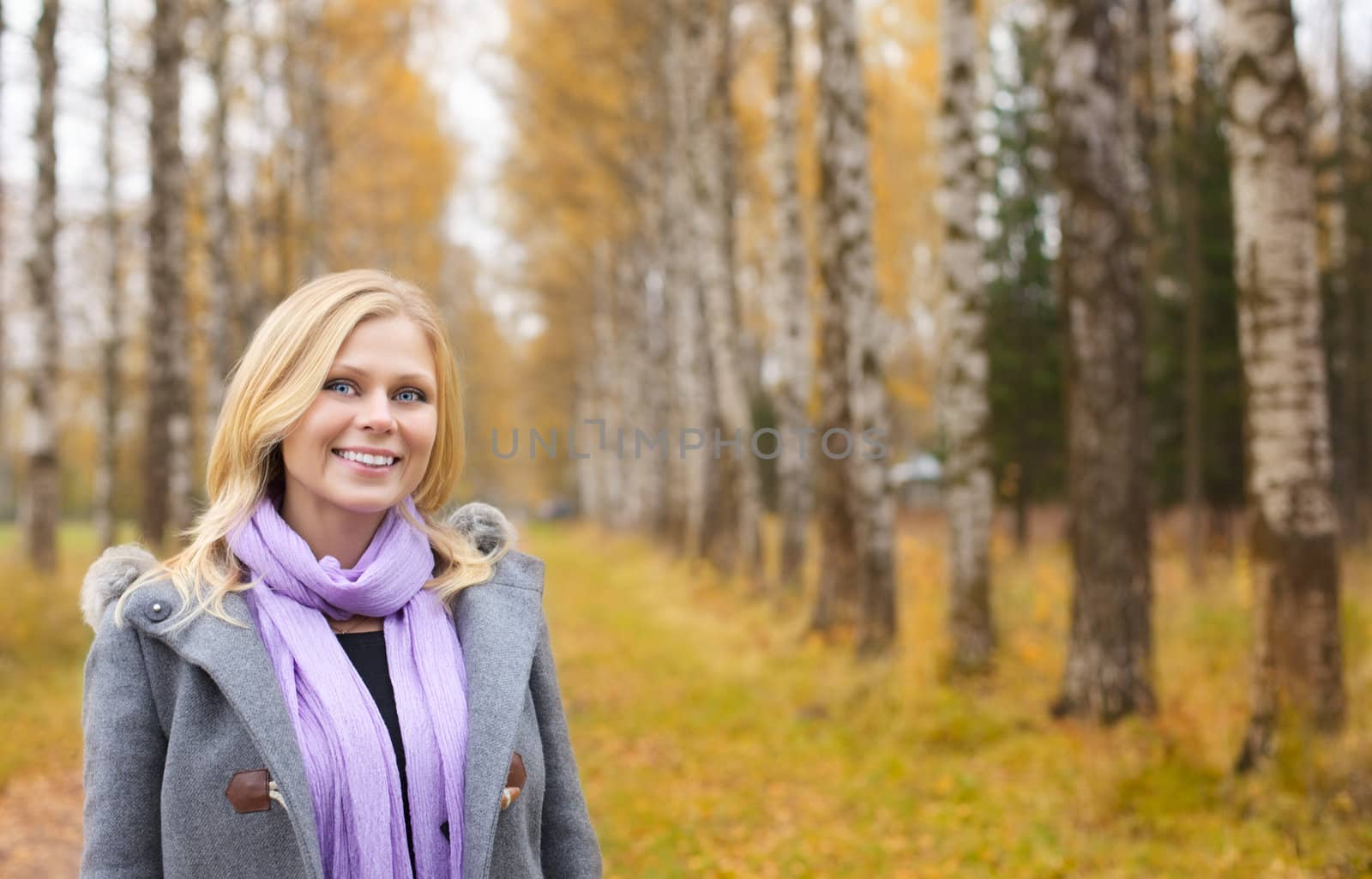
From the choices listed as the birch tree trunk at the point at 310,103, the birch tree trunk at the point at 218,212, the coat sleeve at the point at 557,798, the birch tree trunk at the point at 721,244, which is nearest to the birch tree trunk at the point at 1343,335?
the birch tree trunk at the point at 721,244

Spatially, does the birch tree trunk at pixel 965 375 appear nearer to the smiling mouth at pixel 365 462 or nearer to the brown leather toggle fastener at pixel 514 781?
the brown leather toggle fastener at pixel 514 781

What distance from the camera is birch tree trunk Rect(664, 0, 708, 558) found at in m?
16.0

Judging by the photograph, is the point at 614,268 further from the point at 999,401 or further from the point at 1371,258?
the point at 1371,258

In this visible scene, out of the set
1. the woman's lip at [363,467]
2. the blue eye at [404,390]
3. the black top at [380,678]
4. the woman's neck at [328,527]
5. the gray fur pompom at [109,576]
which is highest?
the blue eye at [404,390]

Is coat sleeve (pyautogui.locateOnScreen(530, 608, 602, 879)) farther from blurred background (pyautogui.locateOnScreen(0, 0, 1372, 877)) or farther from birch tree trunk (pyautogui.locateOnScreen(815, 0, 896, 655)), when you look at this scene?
birch tree trunk (pyautogui.locateOnScreen(815, 0, 896, 655))

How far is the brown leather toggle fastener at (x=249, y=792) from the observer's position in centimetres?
179

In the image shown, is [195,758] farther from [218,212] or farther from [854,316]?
[218,212]

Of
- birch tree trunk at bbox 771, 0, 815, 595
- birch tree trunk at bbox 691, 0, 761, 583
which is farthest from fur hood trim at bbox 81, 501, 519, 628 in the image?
birch tree trunk at bbox 691, 0, 761, 583

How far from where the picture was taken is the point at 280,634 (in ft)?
6.37

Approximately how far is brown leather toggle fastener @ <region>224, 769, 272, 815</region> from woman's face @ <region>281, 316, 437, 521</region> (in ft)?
1.57

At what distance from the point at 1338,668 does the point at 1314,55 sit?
18457 mm

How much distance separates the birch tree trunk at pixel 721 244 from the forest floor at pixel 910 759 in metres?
2.79

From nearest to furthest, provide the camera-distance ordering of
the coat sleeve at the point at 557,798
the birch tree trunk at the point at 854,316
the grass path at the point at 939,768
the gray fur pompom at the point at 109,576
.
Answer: the gray fur pompom at the point at 109,576 < the coat sleeve at the point at 557,798 < the grass path at the point at 939,768 < the birch tree trunk at the point at 854,316

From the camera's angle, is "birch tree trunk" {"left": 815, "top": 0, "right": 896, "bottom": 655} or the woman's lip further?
"birch tree trunk" {"left": 815, "top": 0, "right": 896, "bottom": 655}
